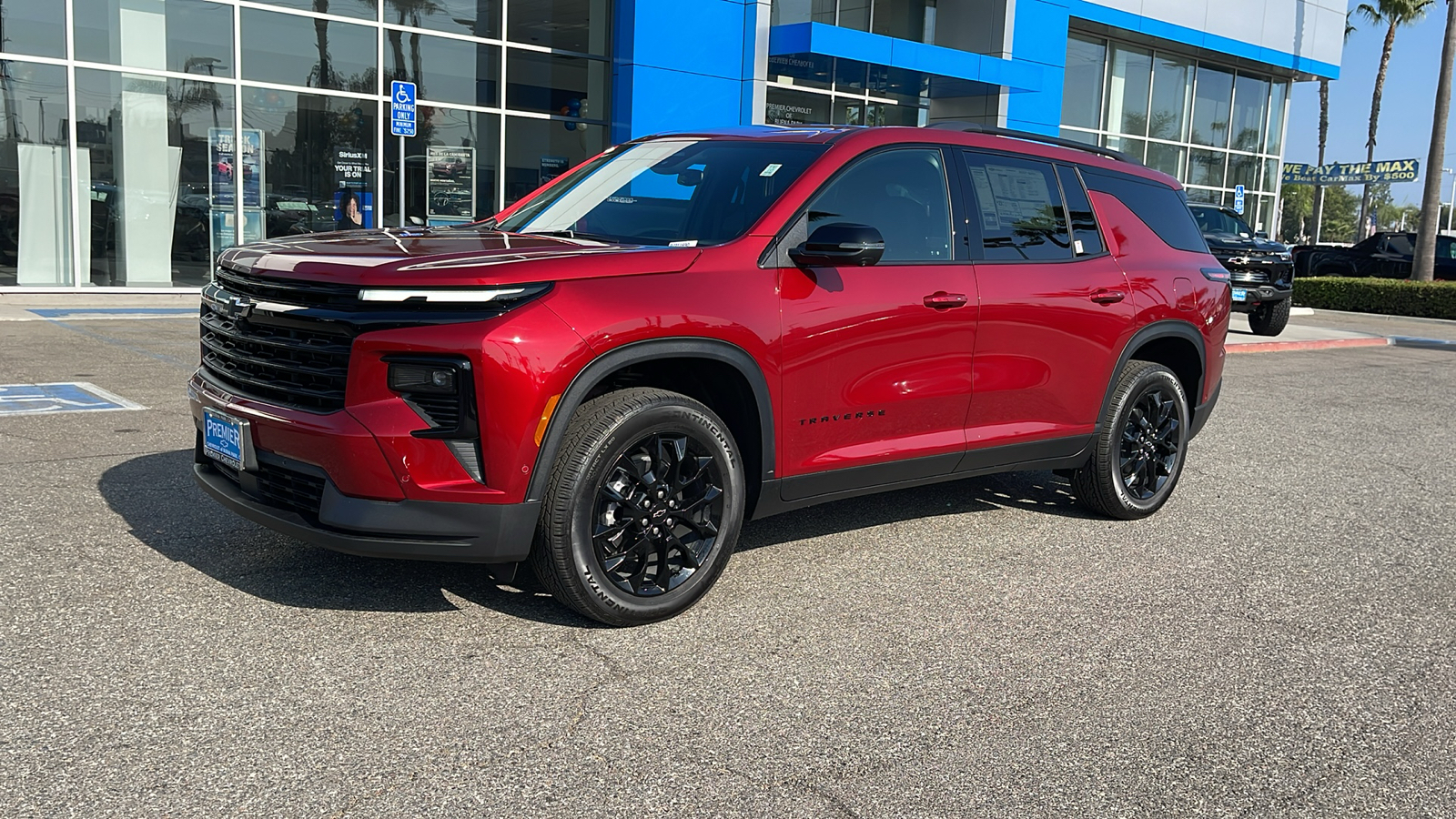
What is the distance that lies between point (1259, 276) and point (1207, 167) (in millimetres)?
17075

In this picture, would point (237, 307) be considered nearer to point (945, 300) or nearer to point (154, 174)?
point (945, 300)

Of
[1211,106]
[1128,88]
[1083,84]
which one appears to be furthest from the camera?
[1211,106]

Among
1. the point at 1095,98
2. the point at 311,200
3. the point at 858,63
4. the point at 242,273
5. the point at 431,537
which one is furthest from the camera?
the point at 1095,98

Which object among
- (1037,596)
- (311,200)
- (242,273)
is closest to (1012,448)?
(1037,596)

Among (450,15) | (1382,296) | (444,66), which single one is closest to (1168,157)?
(1382,296)

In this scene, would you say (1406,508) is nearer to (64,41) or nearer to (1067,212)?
(1067,212)

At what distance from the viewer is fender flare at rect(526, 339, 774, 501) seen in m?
4.05

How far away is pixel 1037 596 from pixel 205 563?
10.9 ft

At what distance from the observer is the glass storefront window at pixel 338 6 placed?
1752 centimetres

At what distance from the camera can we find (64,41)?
16.0 m

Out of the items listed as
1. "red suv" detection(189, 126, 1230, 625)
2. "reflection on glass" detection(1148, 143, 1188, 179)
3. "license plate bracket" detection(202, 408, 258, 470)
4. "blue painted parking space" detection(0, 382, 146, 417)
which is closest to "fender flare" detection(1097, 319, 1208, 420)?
→ "red suv" detection(189, 126, 1230, 625)

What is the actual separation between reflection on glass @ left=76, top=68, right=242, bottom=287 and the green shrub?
23.5 metres

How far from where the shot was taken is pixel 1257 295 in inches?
711

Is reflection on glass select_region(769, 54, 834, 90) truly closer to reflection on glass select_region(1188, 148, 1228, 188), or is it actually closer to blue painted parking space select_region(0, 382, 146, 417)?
reflection on glass select_region(1188, 148, 1228, 188)
